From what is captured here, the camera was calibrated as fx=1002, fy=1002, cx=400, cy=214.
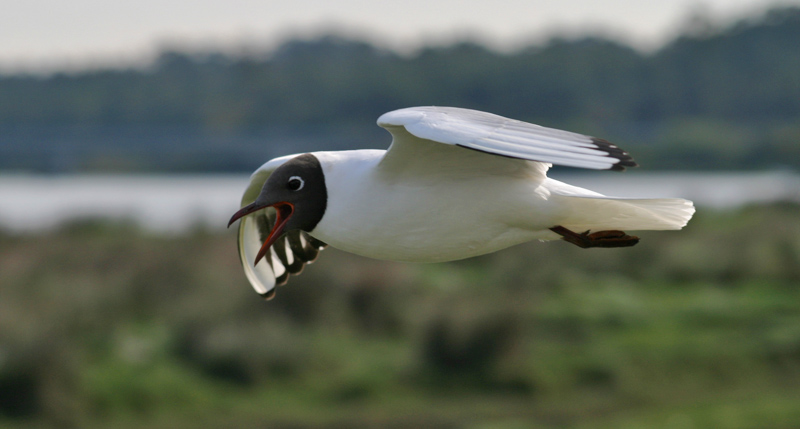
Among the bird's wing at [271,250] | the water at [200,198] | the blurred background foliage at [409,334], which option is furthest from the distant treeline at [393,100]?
the bird's wing at [271,250]

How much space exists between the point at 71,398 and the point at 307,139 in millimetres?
34257

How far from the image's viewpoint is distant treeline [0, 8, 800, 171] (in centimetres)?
4797

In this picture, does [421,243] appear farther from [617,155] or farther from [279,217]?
[617,155]

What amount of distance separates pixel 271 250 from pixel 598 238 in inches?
74.7

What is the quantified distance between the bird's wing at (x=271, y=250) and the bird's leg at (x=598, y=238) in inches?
61.5

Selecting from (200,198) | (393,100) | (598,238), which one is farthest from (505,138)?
(393,100)

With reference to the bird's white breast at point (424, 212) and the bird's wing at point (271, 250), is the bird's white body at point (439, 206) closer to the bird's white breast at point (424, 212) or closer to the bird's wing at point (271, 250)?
the bird's white breast at point (424, 212)

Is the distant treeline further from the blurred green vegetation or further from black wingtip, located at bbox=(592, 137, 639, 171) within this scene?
black wingtip, located at bbox=(592, 137, 639, 171)

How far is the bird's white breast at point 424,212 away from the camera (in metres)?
4.12

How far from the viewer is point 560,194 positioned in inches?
168

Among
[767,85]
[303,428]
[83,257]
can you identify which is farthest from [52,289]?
[767,85]

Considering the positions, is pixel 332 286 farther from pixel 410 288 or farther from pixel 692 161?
pixel 692 161

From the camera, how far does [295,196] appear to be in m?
4.22

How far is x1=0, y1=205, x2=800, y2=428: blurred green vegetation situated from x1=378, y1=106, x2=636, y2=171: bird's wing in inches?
394
